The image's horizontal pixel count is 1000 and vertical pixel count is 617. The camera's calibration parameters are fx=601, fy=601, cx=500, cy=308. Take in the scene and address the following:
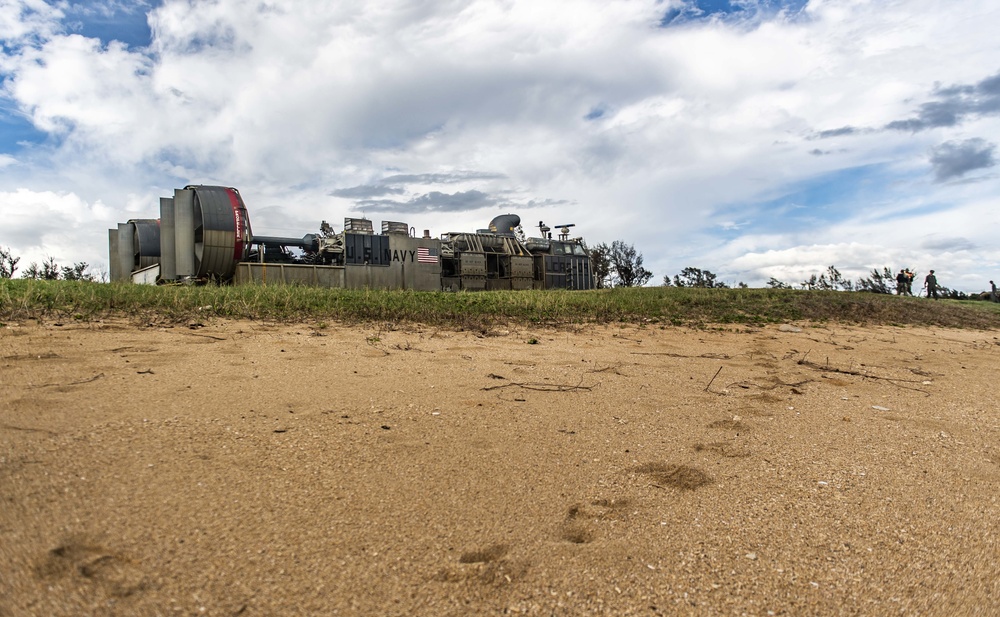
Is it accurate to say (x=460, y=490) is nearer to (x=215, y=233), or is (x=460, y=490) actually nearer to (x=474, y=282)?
(x=215, y=233)

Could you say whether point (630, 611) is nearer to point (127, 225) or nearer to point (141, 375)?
point (141, 375)

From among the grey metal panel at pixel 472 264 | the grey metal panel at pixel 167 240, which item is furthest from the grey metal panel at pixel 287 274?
the grey metal panel at pixel 472 264

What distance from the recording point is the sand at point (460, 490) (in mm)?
1878

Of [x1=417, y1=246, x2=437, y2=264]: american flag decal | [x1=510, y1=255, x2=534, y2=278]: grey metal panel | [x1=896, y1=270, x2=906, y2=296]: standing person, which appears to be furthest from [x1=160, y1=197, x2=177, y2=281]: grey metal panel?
[x1=896, y1=270, x2=906, y2=296]: standing person

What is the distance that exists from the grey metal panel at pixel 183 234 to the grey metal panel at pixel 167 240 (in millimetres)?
202

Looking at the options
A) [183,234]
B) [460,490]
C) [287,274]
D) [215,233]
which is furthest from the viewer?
[287,274]

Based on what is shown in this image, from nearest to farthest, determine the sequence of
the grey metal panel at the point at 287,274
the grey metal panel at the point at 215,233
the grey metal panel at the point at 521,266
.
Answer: the grey metal panel at the point at 215,233
the grey metal panel at the point at 287,274
the grey metal panel at the point at 521,266

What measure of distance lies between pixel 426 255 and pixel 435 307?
12861 millimetres

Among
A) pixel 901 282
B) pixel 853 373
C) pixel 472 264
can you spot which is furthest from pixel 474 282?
pixel 853 373

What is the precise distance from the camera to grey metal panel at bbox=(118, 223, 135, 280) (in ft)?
65.6

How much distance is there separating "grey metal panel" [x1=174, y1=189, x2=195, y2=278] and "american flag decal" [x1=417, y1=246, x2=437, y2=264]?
7.20 meters

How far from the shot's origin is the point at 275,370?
431 centimetres

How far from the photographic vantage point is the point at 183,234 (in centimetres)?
1634

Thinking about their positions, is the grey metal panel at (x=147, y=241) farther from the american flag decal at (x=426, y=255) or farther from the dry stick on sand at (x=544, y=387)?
the dry stick on sand at (x=544, y=387)
